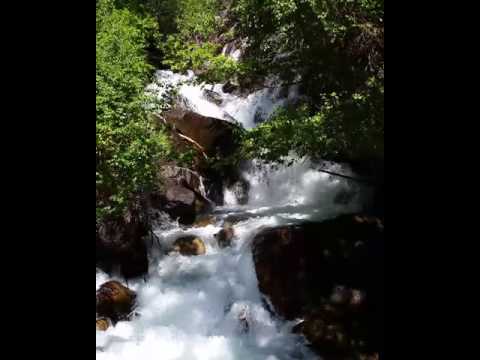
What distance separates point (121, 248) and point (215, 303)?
94.2 inches

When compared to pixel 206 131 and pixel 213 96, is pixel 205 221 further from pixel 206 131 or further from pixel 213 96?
pixel 213 96

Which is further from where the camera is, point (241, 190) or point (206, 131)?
point (241, 190)

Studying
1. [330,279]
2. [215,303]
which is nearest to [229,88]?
[215,303]

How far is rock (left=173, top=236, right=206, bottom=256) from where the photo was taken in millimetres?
10289

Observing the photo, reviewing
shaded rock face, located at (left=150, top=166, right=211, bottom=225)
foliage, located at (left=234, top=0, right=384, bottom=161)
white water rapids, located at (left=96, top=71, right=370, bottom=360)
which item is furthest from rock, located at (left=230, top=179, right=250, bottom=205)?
foliage, located at (left=234, top=0, right=384, bottom=161)

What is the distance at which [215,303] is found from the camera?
9.19 m

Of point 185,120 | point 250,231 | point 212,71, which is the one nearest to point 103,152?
point 212,71

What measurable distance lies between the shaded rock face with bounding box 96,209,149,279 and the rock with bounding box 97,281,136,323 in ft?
2.50

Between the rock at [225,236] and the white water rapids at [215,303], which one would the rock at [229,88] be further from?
the rock at [225,236]

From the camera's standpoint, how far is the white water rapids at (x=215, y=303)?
27.0ft

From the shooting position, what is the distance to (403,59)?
124 centimetres
